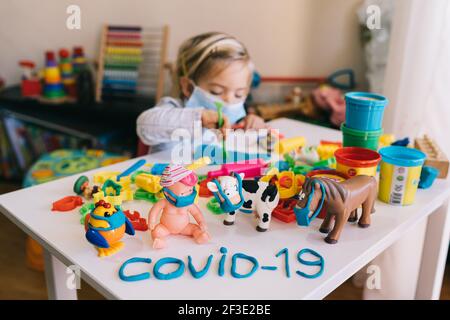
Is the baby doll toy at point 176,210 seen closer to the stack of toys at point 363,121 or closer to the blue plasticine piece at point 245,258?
the blue plasticine piece at point 245,258

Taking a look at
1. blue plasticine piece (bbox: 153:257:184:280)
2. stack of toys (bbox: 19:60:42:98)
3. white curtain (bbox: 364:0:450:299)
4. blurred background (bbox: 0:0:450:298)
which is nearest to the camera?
blue plasticine piece (bbox: 153:257:184:280)

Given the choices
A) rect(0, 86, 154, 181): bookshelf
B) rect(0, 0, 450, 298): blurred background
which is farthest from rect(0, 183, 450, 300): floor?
rect(0, 86, 154, 181): bookshelf

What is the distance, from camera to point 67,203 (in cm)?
82

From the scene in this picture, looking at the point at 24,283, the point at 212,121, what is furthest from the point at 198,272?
the point at 24,283

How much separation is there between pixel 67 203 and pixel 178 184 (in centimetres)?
25

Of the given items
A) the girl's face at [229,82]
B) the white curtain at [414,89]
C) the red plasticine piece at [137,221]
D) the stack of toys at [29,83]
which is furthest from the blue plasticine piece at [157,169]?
the stack of toys at [29,83]

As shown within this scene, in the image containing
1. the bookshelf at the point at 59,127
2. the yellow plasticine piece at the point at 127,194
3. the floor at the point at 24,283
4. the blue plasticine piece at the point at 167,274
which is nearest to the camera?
the blue plasticine piece at the point at 167,274

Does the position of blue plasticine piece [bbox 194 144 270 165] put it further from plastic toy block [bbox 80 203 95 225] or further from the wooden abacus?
the wooden abacus

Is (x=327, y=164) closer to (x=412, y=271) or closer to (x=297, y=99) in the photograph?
(x=412, y=271)

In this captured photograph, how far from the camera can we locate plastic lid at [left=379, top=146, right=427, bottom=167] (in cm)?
82

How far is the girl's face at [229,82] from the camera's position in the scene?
3.60 ft

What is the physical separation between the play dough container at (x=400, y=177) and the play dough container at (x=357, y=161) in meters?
0.03

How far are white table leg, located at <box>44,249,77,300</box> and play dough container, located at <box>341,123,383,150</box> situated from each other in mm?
635

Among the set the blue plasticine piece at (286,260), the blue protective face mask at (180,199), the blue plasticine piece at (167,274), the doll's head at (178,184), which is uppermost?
the doll's head at (178,184)
